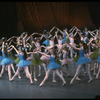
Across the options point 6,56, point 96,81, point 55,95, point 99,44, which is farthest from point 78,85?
point 6,56

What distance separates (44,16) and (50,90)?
10.2 m

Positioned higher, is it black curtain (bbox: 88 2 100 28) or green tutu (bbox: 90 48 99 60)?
black curtain (bbox: 88 2 100 28)

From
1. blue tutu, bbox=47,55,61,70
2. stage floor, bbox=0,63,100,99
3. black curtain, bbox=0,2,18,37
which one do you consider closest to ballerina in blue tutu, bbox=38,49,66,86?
blue tutu, bbox=47,55,61,70

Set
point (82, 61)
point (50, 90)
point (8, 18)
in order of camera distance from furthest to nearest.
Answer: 1. point (8, 18)
2. point (82, 61)
3. point (50, 90)

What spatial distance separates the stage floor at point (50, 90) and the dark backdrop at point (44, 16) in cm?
763

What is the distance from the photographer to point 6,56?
740 centimetres

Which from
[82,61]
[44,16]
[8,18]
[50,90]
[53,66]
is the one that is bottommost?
[50,90]

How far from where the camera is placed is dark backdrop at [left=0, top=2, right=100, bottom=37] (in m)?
14.3

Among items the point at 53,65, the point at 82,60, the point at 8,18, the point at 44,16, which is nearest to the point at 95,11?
the point at 44,16

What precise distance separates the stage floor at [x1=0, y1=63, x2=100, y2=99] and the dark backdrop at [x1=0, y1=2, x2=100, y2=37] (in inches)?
301

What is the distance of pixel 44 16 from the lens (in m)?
15.7

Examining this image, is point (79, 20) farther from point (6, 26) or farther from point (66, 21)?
point (6, 26)

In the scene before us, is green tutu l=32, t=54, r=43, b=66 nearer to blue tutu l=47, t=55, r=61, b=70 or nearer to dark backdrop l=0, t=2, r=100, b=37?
blue tutu l=47, t=55, r=61, b=70

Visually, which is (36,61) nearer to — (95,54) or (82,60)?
(82,60)
